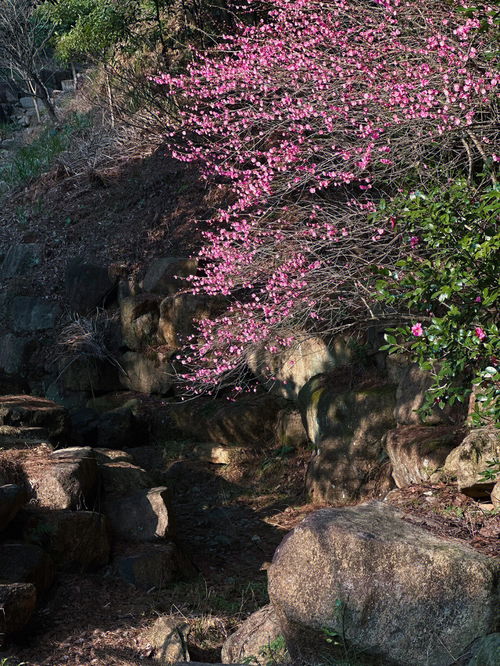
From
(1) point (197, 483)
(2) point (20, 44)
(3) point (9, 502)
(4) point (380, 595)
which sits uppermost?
(2) point (20, 44)

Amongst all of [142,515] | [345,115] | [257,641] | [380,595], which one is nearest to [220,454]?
[142,515]

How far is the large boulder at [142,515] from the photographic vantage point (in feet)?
22.6

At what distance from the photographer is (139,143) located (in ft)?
50.5

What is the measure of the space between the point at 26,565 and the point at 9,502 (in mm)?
487

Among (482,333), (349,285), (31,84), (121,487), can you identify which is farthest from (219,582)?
(31,84)

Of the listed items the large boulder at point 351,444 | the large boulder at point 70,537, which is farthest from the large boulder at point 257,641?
the large boulder at point 351,444

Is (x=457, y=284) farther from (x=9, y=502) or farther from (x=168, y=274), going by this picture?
(x=168, y=274)

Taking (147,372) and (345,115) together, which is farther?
(147,372)

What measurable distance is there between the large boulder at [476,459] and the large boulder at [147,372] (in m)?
6.05

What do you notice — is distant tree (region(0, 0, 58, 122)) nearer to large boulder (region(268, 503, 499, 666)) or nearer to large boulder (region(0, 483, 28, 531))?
large boulder (region(0, 483, 28, 531))

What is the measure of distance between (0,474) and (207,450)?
353 cm

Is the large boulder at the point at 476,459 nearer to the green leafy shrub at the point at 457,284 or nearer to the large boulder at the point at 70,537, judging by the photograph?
the green leafy shrub at the point at 457,284

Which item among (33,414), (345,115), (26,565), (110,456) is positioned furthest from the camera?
(33,414)

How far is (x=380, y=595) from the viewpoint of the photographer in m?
3.96
